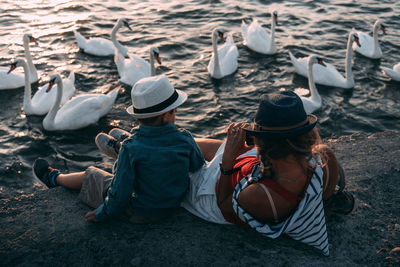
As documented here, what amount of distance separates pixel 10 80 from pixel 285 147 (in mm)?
7921

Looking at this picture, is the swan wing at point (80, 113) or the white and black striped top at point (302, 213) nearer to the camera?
the white and black striped top at point (302, 213)

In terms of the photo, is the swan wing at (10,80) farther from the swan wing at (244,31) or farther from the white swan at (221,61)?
the swan wing at (244,31)

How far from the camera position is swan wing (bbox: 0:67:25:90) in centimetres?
896

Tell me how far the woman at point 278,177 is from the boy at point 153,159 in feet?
0.90

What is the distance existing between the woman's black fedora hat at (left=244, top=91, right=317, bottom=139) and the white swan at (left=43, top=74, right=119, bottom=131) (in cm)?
544

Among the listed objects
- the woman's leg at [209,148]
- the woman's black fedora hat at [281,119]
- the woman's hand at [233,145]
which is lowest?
the woman's leg at [209,148]

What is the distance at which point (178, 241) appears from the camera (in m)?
3.62

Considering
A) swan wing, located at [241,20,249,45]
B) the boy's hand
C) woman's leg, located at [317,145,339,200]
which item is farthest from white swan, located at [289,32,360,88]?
the boy's hand

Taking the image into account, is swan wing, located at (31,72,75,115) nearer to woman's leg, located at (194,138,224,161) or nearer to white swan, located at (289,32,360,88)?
white swan, located at (289,32,360,88)

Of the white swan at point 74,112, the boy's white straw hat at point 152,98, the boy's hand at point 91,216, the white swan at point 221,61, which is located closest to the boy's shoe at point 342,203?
the boy's white straw hat at point 152,98

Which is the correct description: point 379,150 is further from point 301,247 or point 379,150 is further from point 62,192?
point 62,192

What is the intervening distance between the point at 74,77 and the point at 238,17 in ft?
20.7

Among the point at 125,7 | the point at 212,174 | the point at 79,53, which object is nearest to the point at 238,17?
the point at 125,7

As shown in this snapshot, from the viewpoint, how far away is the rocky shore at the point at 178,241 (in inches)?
135
